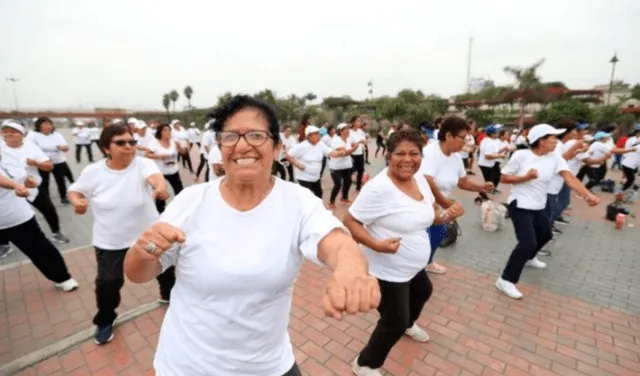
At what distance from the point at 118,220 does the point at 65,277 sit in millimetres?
1840

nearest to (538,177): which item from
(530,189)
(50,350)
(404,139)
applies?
(530,189)

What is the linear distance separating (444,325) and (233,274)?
2.95 metres

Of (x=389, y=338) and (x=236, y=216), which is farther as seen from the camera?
→ (x=389, y=338)

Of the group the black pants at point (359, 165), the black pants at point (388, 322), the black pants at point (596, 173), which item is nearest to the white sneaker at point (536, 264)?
the black pants at point (388, 322)

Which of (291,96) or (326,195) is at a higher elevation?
(291,96)

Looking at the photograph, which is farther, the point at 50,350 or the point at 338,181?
the point at 338,181

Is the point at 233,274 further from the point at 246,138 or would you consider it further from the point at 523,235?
the point at 523,235

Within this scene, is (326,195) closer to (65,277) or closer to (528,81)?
(65,277)

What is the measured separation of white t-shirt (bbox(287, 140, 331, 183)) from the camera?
266 inches

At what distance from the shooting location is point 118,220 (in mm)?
2936

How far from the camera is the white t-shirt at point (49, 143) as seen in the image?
745 centimetres

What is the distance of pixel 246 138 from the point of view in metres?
1.50

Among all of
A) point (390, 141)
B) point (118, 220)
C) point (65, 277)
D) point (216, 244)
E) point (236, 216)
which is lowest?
point (65, 277)

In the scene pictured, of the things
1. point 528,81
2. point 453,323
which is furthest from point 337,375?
point 528,81
